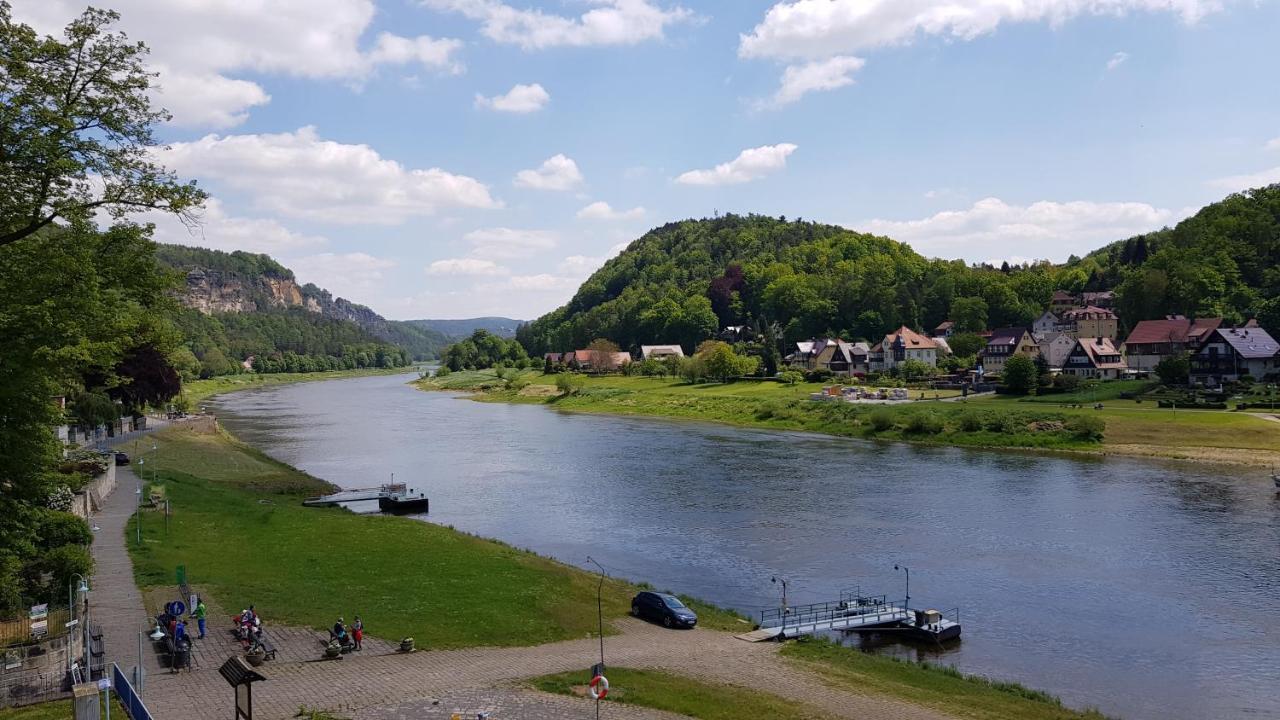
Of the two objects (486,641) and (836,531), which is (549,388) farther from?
(486,641)

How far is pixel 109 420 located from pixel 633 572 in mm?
51459

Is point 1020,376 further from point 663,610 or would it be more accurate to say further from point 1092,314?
point 663,610

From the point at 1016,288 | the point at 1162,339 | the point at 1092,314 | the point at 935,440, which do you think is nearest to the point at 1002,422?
the point at 935,440

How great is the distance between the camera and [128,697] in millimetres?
18578

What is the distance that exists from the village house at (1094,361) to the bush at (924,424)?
121ft

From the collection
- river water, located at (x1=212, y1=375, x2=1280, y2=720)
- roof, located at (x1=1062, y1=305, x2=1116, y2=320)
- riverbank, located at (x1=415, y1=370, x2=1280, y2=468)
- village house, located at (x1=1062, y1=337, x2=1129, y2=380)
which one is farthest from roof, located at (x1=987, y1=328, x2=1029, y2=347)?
river water, located at (x1=212, y1=375, x2=1280, y2=720)

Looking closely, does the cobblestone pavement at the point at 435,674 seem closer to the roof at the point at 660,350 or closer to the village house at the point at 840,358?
the village house at the point at 840,358

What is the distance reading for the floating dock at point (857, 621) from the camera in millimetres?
29719

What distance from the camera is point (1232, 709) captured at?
24.4 m

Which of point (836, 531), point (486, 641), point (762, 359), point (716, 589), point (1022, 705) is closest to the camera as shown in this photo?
point (1022, 705)

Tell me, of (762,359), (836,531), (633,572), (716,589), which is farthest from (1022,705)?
(762,359)

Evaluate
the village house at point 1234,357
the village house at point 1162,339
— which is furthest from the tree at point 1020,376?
the village house at point 1162,339

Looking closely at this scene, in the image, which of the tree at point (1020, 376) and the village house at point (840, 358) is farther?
the village house at point (840, 358)

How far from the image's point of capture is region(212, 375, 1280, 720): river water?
1125 inches
